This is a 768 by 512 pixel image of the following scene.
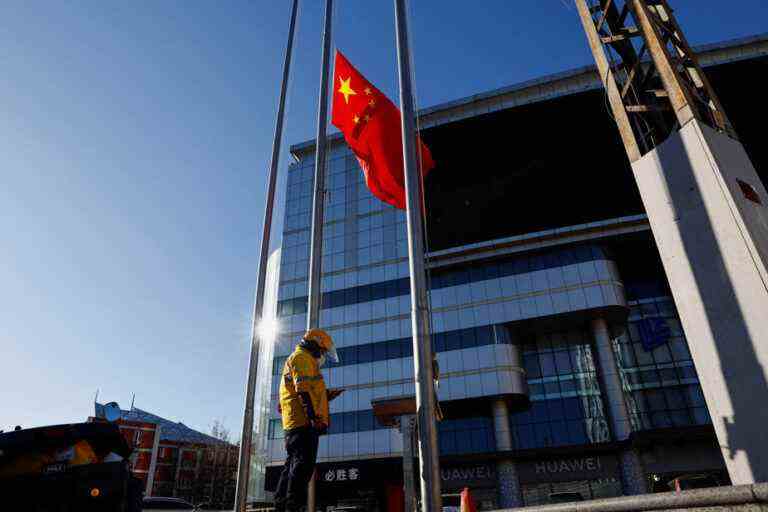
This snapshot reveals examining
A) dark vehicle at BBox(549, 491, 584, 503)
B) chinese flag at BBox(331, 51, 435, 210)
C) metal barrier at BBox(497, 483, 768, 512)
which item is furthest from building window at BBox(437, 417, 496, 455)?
metal barrier at BBox(497, 483, 768, 512)

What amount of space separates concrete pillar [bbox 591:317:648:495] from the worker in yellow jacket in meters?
29.6

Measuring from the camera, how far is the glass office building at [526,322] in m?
30.4

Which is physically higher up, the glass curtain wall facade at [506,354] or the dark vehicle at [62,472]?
the glass curtain wall facade at [506,354]

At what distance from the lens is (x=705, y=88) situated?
6074mm

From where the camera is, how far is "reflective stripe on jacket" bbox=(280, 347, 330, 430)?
497 cm

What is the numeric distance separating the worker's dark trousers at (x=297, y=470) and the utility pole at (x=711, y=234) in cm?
369

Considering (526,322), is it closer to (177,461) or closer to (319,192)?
(319,192)

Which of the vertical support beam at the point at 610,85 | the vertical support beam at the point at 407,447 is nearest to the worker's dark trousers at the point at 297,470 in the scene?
the vertical support beam at the point at 610,85

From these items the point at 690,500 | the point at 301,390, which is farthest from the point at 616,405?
the point at 690,500

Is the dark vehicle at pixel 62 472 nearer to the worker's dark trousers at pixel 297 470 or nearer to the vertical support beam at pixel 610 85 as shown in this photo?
the worker's dark trousers at pixel 297 470

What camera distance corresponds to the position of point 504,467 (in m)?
30.9

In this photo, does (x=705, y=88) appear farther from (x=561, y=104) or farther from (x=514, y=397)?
(x=561, y=104)

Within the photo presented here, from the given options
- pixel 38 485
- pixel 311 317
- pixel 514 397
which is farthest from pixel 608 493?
pixel 38 485

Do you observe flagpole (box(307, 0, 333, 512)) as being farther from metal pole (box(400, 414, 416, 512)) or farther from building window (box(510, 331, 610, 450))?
building window (box(510, 331, 610, 450))
